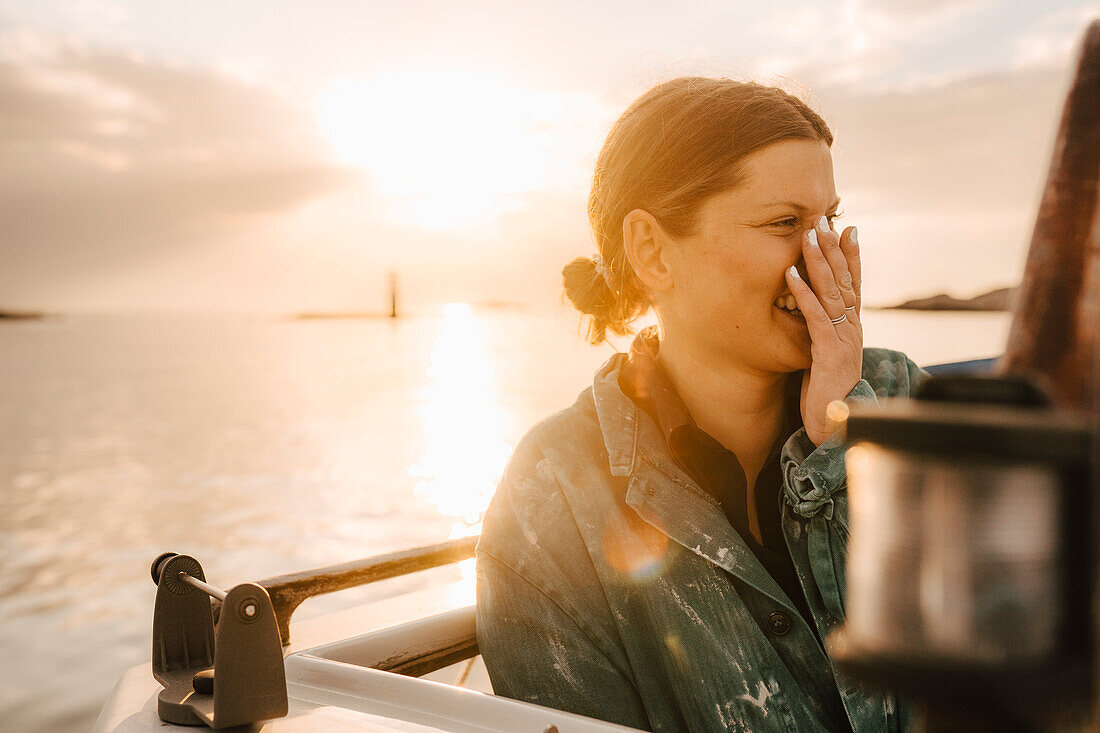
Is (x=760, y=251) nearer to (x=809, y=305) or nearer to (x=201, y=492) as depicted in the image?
(x=809, y=305)

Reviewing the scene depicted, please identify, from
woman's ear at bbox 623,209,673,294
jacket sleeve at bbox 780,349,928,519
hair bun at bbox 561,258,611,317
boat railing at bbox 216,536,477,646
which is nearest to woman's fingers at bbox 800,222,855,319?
jacket sleeve at bbox 780,349,928,519

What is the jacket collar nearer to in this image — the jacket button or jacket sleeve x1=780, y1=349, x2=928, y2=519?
the jacket button

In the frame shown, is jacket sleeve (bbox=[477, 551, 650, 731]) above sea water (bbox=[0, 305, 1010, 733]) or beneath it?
above

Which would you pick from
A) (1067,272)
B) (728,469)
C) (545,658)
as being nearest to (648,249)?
(728,469)

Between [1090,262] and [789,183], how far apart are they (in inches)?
51.0

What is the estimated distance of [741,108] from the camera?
1.83 meters

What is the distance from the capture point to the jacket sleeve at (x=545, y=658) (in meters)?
1.64

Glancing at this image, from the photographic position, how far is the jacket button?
1.61m

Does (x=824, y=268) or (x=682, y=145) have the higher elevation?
(x=682, y=145)

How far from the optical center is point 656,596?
1681mm

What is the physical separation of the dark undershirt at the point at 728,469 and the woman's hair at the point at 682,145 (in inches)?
14.7

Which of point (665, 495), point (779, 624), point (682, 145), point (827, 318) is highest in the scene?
point (682, 145)

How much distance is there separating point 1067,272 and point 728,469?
1368 mm

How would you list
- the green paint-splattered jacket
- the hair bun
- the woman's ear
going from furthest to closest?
the hair bun < the woman's ear < the green paint-splattered jacket
